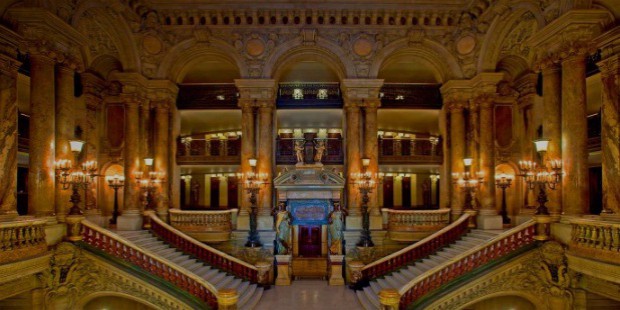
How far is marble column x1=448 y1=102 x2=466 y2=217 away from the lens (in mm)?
15281

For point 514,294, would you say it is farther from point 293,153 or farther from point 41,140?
point 41,140

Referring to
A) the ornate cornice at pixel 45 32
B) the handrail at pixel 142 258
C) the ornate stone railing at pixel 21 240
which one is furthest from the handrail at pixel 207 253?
the ornate cornice at pixel 45 32

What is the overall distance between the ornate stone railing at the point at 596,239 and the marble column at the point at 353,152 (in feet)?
24.5

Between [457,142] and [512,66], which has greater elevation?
[512,66]

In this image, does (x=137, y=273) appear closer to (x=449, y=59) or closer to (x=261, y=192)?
(x=261, y=192)

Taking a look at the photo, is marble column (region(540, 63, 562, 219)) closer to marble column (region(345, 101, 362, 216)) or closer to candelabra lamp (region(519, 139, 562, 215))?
candelabra lamp (region(519, 139, 562, 215))

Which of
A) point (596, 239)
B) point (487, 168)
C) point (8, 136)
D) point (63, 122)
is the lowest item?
point (596, 239)

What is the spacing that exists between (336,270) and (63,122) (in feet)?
31.1

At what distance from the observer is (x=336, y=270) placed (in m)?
13.4

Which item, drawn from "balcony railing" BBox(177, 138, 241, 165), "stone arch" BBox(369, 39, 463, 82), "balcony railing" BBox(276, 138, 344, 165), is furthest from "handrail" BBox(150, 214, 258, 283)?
"stone arch" BBox(369, 39, 463, 82)

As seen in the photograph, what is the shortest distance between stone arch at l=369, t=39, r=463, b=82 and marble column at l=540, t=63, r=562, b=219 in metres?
5.08

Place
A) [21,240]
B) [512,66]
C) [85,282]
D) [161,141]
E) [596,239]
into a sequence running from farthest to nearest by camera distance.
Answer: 1. [512,66]
2. [161,141]
3. [85,282]
4. [21,240]
5. [596,239]

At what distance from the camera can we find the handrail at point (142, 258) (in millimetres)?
10219

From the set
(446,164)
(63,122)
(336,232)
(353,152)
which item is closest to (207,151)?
(353,152)
